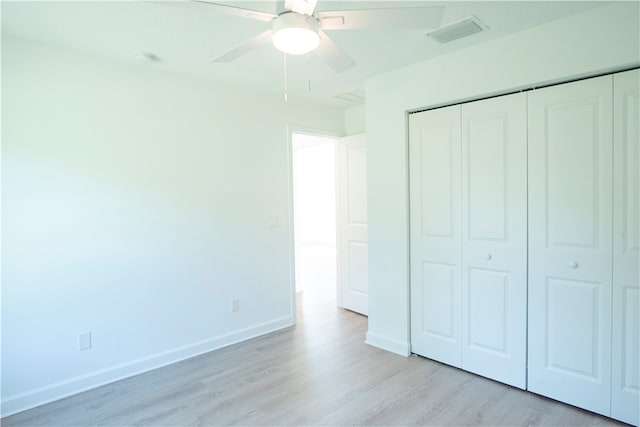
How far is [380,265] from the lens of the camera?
335cm

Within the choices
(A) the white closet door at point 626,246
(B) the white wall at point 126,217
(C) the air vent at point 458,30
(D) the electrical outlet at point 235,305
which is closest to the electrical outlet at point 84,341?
(B) the white wall at point 126,217

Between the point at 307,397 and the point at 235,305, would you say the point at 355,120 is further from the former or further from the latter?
the point at 307,397

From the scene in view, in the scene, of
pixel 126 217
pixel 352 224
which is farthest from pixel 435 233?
pixel 126 217

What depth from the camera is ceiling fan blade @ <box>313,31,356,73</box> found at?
1748 millimetres

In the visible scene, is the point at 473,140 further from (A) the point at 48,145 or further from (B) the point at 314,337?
(A) the point at 48,145

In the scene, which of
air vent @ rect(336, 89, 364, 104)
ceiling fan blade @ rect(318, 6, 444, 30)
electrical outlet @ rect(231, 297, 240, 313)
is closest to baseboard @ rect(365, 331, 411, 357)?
electrical outlet @ rect(231, 297, 240, 313)

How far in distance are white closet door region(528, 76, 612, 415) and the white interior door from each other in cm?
196

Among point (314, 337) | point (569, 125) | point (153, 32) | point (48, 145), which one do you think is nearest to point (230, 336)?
point (314, 337)

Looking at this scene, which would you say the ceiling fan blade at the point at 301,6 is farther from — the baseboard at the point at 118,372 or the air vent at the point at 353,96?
the baseboard at the point at 118,372

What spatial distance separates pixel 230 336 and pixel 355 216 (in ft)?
6.23

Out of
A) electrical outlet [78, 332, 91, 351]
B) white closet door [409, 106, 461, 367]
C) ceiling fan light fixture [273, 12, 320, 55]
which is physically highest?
ceiling fan light fixture [273, 12, 320, 55]

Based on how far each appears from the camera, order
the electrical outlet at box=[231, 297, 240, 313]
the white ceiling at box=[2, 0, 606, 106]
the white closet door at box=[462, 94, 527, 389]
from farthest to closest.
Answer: the electrical outlet at box=[231, 297, 240, 313] < the white closet door at box=[462, 94, 527, 389] < the white ceiling at box=[2, 0, 606, 106]

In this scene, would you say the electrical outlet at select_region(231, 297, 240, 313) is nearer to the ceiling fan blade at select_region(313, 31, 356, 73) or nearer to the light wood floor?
the light wood floor

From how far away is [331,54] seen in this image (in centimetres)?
189
